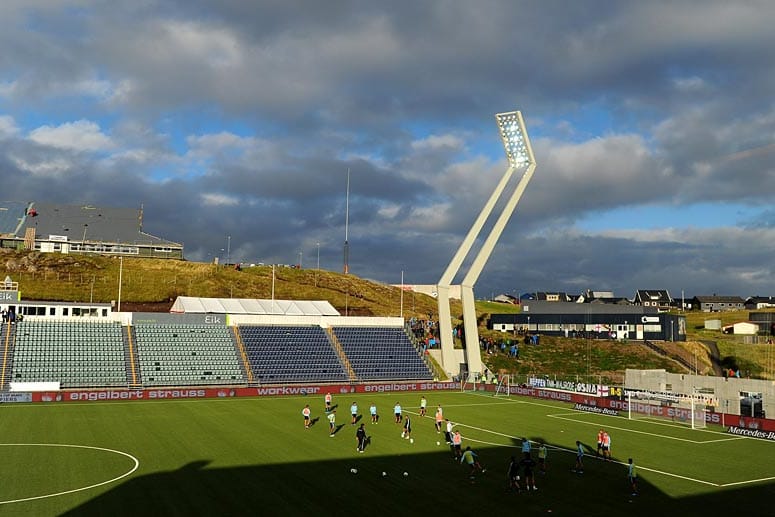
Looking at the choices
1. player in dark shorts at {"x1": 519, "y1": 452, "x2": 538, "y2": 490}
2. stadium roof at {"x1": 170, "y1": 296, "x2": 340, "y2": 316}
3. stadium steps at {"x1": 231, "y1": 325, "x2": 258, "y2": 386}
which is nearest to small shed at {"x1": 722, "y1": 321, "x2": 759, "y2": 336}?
stadium roof at {"x1": 170, "y1": 296, "x2": 340, "y2": 316}

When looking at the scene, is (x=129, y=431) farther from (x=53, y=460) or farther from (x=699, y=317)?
(x=699, y=317)

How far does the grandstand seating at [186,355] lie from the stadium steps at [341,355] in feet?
41.4

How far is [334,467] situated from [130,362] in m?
42.6

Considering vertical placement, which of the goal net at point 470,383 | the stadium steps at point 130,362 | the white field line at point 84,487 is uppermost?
the stadium steps at point 130,362

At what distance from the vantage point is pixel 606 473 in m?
33.0

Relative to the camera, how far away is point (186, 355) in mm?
71438

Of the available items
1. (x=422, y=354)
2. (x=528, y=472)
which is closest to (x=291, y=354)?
(x=422, y=354)

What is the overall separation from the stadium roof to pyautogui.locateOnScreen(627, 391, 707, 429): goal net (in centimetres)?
4810

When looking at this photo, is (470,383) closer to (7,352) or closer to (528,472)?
(528,472)

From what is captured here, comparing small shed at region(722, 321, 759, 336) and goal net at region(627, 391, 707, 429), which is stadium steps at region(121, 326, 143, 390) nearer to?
goal net at region(627, 391, 707, 429)

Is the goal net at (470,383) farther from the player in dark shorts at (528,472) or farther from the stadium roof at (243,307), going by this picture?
the player in dark shorts at (528,472)

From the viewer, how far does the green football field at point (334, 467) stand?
26094 millimetres

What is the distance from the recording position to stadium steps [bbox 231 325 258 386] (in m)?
69.8

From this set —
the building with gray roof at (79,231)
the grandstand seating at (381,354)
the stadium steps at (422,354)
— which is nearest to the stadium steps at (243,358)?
the grandstand seating at (381,354)
